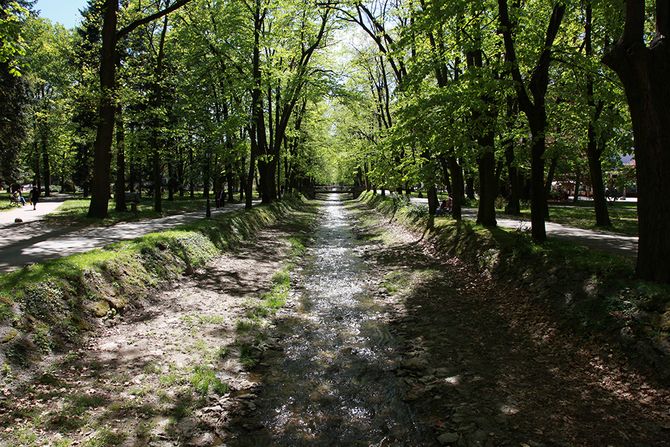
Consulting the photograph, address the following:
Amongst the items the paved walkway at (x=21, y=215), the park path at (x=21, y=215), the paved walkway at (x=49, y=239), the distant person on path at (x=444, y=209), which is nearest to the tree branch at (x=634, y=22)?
the paved walkway at (x=49, y=239)

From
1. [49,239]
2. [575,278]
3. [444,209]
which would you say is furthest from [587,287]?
[49,239]

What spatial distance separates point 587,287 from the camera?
24.4 feet

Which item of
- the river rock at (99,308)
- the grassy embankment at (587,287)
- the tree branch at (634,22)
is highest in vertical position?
the tree branch at (634,22)

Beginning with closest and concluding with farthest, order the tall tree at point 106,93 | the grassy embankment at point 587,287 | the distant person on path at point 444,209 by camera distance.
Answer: the grassy embankment at point 587,287
the tall tree at point 106,93
the distant person on path at point 444,209

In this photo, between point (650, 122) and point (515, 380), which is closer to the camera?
point (515, 380)

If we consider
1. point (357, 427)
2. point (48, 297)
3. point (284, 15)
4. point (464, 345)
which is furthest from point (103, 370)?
point (284, 15)

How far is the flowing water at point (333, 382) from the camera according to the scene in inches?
197

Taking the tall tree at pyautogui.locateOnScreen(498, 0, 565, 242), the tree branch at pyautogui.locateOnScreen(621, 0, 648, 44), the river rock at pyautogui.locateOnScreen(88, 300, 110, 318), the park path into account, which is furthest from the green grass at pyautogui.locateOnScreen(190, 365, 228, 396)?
the park path

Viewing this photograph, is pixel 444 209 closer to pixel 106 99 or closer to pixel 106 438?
pixel 106 99

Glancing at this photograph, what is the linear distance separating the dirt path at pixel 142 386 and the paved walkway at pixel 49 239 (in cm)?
327

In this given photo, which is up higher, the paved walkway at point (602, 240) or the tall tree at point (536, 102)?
the tall tree at point (536, 102)

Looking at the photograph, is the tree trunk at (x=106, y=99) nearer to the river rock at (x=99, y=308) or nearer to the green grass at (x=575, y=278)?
the river rock at (x=99, y=308)

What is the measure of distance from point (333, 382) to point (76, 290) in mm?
4995

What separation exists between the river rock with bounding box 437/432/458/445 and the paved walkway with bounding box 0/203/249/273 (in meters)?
8.81
